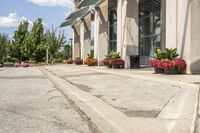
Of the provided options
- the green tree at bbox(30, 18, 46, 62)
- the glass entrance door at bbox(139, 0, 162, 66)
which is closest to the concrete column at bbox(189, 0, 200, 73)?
the glass entrance door at bbox(139, 0, 162, 66)

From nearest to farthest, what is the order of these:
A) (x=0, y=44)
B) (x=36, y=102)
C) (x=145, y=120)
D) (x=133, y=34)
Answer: (x=145, y=120) → (x=36, y=102) → (x=133, y=34) → (x=0, y=44)

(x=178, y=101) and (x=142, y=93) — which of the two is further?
(x=142, y=93)

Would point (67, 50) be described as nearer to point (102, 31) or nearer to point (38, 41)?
point (38, 41)

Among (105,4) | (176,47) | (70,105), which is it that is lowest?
(70,105)

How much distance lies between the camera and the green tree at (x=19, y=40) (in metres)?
91.4

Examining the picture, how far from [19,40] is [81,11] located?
39138 millimetres

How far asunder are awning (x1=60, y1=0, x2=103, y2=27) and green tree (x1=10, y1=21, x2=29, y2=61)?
22.2 m

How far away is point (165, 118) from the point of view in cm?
877

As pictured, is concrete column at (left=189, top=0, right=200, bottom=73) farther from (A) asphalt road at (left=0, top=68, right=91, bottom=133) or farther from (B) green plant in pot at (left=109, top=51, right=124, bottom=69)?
(B) green plant in pot at (left=109, top=51, right=124, bottom=69)

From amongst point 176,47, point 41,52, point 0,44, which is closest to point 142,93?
point 176,47

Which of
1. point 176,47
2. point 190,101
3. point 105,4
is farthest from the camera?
point 105,4

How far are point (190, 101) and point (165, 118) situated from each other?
2.57 m

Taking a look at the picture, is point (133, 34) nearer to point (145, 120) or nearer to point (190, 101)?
point (190, 101)

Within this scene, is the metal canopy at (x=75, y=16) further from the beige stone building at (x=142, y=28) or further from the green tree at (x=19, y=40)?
the green tree at (x=19, y=40)
